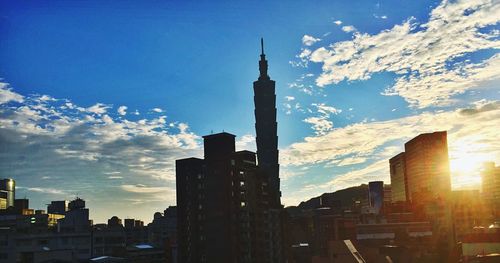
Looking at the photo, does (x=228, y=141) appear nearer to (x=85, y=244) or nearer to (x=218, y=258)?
(x=218, y=258)

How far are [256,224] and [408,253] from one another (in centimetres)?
4749

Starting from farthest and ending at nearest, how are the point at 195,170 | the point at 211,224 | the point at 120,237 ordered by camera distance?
the point at 195,170, the point at 120,237, the point at 211,224

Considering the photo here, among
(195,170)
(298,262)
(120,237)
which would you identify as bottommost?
(298,262)

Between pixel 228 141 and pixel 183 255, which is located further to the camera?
pixel 183 255

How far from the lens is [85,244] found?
14938 cm

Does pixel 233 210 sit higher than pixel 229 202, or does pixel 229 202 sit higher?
pixel 229 202

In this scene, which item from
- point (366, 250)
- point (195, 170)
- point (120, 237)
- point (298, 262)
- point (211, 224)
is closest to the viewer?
point (366, 250)

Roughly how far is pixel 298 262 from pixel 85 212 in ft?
261

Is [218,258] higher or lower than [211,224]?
lower

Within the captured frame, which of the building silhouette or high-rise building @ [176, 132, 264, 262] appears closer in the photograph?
high-rise building @ [176, 132, 264, 262]

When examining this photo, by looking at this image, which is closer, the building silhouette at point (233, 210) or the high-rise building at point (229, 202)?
the high-rise building at point (229, 202)

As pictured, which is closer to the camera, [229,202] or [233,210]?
[233,210]

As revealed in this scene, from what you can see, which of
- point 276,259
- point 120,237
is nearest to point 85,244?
point 120,237

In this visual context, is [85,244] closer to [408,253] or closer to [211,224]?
[211,224]
